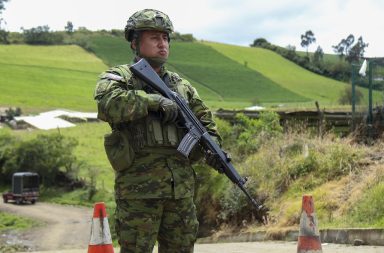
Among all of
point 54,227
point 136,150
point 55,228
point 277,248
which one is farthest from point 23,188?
point 136,150

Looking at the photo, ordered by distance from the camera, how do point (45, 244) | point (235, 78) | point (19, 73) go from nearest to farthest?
1. point (45, 244)
2. point (19, 73)
3. point (235, 78)

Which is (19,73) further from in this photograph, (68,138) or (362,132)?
(362,132)

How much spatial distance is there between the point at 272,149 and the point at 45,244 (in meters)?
12.1

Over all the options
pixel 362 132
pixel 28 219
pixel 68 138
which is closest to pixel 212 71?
pixel 68 138

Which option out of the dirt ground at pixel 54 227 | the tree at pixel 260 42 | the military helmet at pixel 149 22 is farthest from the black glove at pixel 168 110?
the tree at pixel 260 42

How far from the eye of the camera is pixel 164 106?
393cm

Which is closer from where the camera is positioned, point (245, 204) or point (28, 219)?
point (245, 204)

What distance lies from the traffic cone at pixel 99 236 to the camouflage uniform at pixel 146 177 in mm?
753

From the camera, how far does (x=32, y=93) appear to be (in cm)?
6412

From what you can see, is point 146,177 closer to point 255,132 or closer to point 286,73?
point 255,132

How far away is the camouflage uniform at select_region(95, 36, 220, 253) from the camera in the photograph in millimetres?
3934

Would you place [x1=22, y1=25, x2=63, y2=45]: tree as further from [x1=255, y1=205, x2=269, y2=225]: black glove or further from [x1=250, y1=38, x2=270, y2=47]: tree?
[x1=255, y1=205, x2=269, y2=225]: black glove

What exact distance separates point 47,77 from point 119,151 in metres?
71.9

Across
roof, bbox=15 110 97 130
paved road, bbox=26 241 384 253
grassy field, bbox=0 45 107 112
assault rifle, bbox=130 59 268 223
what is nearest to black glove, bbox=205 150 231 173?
assault rifle, bbox=130 59 268 223
